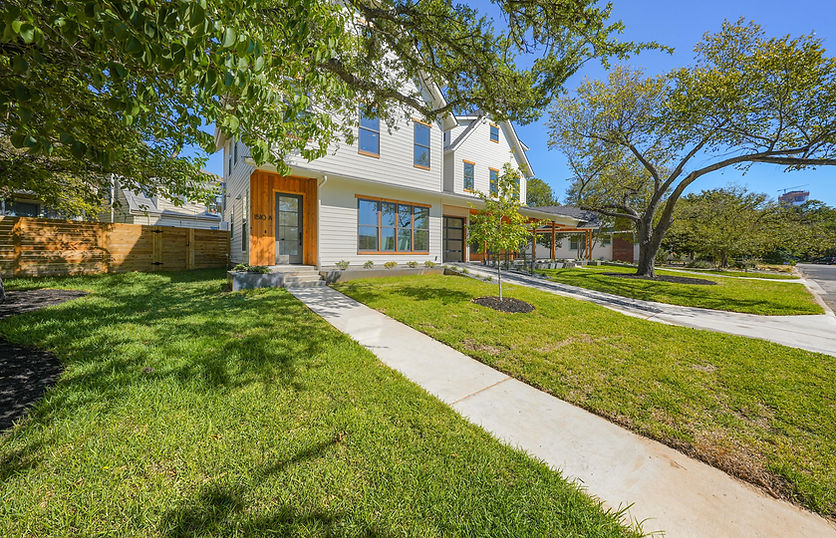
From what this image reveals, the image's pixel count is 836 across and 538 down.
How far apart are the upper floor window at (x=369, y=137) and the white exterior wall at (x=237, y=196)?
3705 millimetres

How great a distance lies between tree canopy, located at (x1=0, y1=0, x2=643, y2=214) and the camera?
5.03 feet

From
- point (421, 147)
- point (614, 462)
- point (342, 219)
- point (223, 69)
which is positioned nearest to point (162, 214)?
point (342, 219)

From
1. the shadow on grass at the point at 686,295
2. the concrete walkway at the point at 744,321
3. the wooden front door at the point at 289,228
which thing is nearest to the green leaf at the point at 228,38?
the concrete walkway at the point at 744,321

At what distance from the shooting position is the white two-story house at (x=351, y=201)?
30.1 ft

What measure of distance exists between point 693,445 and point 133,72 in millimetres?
5375

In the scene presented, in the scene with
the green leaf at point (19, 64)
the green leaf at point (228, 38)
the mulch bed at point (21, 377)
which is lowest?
the mulch bed at point (21, 377)

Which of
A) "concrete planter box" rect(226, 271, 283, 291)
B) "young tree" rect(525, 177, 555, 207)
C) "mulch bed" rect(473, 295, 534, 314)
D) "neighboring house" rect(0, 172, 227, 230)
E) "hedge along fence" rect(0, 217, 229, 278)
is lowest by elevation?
"mulch bed" rect(473, 295, 534, 314)

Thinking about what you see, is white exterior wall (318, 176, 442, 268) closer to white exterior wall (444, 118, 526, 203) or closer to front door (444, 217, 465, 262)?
front door (444, 217, 465, 262)

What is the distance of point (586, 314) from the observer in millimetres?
5949

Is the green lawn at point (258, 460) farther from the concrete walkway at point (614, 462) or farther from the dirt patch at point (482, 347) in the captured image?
the dirt patch at point (482, 347)

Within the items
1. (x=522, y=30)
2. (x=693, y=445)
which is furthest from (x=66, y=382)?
(x=522, y=30)

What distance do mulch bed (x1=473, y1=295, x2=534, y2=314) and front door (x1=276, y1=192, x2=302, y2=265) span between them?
6526mm

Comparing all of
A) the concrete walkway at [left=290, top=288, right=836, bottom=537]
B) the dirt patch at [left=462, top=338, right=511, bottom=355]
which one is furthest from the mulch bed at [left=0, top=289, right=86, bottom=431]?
the dirt patch at [left=462, top=338, right=511, bottom=355]

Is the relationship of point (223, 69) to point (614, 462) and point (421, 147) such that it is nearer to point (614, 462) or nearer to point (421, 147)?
point (614, 462)
